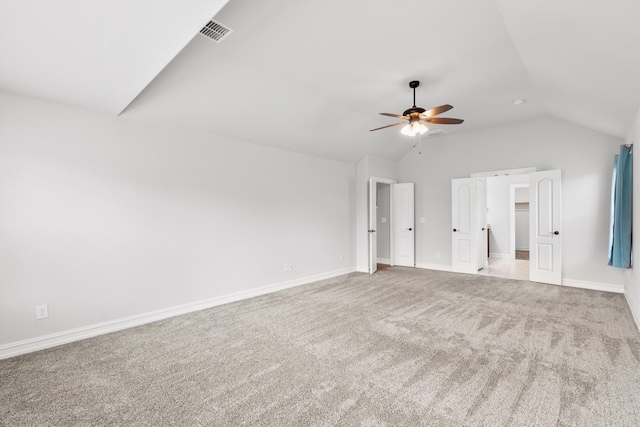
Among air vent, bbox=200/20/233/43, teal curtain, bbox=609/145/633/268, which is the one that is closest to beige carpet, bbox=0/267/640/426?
teal curtain, bbox=609/145/633/268

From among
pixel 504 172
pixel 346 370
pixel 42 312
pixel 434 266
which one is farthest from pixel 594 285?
pixel 42 312

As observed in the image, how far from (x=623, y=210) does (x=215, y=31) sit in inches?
226

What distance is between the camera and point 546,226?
5324 mm

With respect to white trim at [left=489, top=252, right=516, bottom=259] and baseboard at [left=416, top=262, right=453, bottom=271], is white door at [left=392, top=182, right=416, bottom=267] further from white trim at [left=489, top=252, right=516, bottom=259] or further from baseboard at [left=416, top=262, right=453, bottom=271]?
white trim at [left=489, top=252, right=516, bottom=259]

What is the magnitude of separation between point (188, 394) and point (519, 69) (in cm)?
488

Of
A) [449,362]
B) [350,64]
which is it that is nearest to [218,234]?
[350,64]

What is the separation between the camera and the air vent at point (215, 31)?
2527mm

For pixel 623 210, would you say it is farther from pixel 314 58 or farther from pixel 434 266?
pixel 314 58

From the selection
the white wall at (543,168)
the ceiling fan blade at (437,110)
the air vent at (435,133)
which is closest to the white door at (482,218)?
the white wall at (543,168)

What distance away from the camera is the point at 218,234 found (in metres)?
4.27

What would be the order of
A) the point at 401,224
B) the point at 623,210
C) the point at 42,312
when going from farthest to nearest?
the point at 401,224
the point at 623,210
the point at 42,312

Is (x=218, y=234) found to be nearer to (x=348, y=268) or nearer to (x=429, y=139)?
(x=348, y=268)

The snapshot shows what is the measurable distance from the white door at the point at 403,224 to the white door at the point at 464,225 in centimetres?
94

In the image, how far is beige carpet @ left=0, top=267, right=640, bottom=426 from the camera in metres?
1.88
